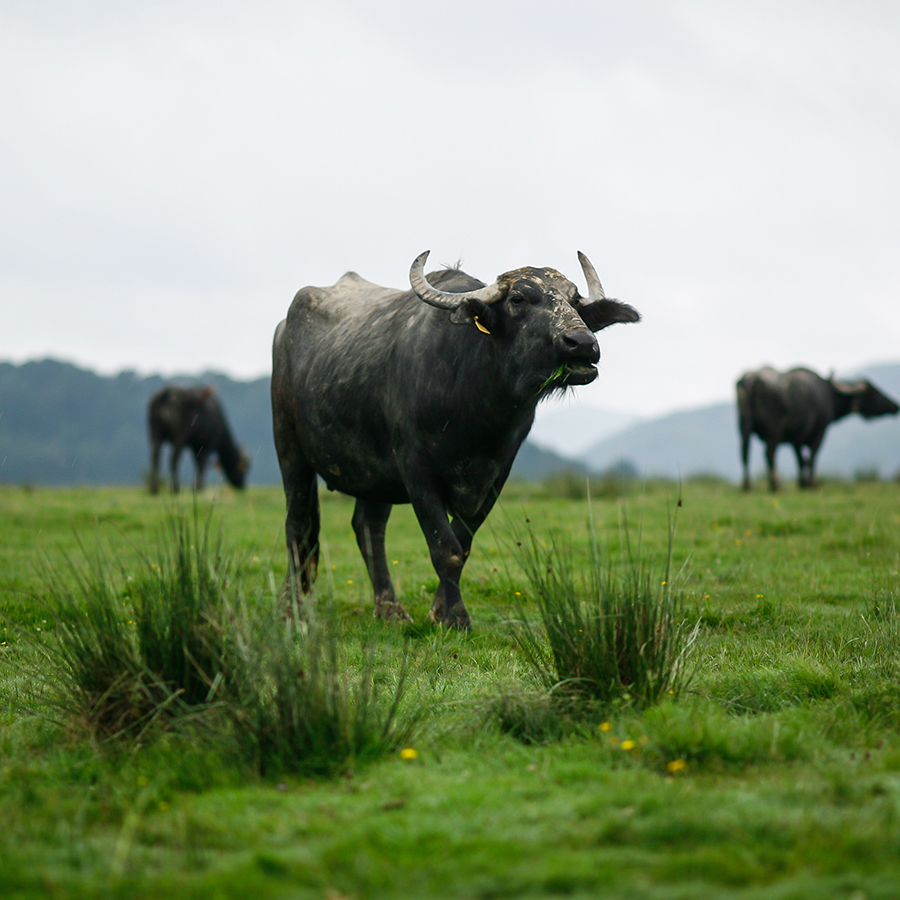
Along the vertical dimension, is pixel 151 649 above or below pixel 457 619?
above

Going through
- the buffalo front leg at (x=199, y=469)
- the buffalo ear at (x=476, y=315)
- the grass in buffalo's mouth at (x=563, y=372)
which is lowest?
the buffalo front leg at (x=199, y=469)

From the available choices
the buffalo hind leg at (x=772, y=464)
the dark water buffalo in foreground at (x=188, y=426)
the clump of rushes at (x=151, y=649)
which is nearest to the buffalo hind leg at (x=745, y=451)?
the buffalo hind leg at (x=772, y=464)

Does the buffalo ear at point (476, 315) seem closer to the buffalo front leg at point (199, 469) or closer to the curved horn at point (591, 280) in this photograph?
the curved horn at point (591, 280)

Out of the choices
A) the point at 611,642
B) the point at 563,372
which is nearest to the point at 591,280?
the point at 563,372

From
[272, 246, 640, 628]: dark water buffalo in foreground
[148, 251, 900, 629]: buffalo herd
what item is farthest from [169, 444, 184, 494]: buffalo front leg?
[272, 246, 640, 628]: dark water buffalo in foreground

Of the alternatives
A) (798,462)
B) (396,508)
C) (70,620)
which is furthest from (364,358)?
(798,462)

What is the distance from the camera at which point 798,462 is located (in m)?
19.5

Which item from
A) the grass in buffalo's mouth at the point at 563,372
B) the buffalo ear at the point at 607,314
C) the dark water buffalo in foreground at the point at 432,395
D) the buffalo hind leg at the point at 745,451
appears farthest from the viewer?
the buffalo hind leg at the point at 745,451

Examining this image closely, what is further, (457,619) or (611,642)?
(457,619)

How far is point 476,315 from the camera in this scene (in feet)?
18.5

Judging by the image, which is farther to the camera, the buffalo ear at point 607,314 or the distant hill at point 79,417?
the distant hill at point 79,417

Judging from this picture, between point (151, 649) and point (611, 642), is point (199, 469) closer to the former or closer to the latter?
point (151, 649)

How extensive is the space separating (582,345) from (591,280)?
1.25 meters

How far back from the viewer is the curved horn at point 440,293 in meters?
5.59
